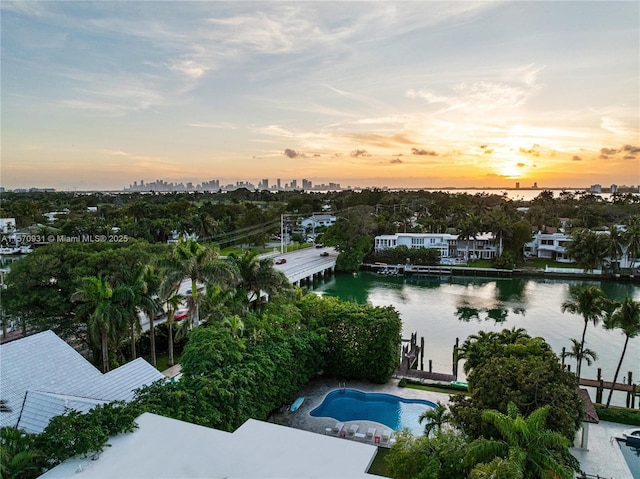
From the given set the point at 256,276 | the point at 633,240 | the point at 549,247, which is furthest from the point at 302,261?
the point at 633,240

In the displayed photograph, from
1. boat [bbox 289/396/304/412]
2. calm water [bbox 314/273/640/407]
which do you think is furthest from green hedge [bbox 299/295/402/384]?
calm water [bbox 314/273/640/407]

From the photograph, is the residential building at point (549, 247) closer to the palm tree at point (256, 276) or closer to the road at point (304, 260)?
the road at point (304, 260)

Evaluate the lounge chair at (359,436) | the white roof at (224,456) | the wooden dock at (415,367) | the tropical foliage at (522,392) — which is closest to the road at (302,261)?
the wooden dock at (415,367)

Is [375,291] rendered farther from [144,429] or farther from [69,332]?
[144,429]

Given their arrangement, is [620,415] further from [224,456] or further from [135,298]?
[135,298]

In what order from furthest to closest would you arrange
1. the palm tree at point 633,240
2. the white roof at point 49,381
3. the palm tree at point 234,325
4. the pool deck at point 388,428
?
1. the palm tree at point 633,240
2. the palm tree at point 234,325
3. the pool deck at point 388,428
4. the white roof at point 49,381

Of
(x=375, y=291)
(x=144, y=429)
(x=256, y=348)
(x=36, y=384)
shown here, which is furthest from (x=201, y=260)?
(x=375, y=291)
